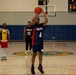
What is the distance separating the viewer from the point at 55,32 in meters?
23.9

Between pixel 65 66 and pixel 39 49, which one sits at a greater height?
pixel 39 49

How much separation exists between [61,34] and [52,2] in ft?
8.99

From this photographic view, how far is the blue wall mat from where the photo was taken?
23.9 metres

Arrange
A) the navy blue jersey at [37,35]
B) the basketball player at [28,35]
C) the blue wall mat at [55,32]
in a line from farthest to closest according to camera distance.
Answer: the blue wall mat at [55,32], the basketball player at [28,35], the navy blue jersey at [37,35]

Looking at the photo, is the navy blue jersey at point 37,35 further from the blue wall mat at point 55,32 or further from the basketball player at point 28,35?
the blue wall mat at point 55,32

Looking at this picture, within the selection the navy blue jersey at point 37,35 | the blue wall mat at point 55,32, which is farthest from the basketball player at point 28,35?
the blue wall mat at point 55,32

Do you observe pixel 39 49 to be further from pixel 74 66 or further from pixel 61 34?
pixel 61 34

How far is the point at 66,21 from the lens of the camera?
24.1 metres

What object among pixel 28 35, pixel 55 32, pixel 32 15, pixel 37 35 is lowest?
pixel 55 32

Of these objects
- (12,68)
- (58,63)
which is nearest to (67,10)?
(58,63)

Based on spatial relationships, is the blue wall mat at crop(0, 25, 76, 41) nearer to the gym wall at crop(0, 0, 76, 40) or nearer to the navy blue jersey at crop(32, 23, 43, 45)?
the gym wall at crop(0, 0, 76, 40)

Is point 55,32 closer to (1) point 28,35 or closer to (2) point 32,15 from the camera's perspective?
(2) point 32,15

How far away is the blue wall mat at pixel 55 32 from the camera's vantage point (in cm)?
2393

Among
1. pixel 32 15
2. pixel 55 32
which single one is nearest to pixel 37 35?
pixel 55 32
